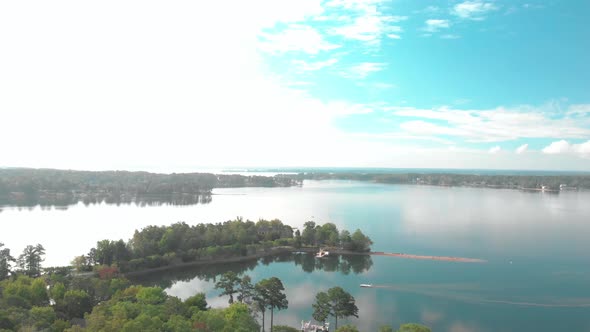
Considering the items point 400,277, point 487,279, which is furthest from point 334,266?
point 487,279

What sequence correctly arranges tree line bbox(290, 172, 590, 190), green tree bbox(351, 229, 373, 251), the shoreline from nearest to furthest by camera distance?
the shoreline → green tree bbox(351, 229, 373, 251) → tree line bbox(290, 172, 590, 190)

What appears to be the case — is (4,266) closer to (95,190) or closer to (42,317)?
(42,317)

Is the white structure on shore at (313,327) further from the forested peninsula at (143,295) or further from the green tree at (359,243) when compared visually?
the green tree at (359,243)

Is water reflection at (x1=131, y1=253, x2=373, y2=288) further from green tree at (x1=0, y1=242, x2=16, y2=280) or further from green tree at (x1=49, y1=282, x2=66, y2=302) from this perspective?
green tree at (x1=49, y1=282, x2=66, y2=302)

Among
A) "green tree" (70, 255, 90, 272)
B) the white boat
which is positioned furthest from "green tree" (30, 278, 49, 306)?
the white boat

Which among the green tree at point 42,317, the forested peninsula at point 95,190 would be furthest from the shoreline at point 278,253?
the forested peninsula at point 95,190
